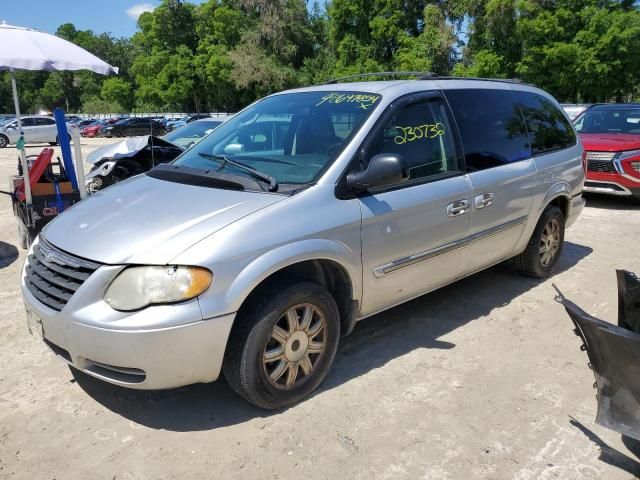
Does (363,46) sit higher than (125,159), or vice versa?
(363,46)

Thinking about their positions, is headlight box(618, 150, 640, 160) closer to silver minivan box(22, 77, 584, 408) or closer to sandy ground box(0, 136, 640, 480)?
silver minivan box(22, 77, 584, 408)

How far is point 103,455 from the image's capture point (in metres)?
2.79

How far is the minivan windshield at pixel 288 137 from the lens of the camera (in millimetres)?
3457

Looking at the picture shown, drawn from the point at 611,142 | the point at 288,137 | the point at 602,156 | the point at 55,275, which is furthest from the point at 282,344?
the point at 611,142

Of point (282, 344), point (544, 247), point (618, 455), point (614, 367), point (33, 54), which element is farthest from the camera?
point (33, 54)

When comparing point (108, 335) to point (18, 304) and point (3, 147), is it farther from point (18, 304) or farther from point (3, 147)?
point (3, 147)

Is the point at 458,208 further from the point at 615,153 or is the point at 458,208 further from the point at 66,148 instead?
the point at 615,153

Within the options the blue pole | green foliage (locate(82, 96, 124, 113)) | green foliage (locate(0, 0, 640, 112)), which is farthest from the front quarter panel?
green foliage (locate(82, 96, 124, 113))

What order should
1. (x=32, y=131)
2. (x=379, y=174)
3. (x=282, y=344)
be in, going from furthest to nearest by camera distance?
1. (x=32, y=131)
2. (x=379, y=174)
3. (x=282, y=344)

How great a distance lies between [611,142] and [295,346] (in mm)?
8028

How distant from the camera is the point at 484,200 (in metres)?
4.19

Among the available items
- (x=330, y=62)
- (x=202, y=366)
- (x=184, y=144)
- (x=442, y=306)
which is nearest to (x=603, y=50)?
(x=330, y=62)

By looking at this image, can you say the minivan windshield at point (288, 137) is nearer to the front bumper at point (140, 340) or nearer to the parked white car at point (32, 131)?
the front bumper at point (140, 340)

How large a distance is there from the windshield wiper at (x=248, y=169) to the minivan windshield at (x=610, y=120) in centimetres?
846
